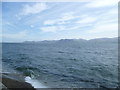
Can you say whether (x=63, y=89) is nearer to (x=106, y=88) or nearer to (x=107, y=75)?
(x=106, y=88)

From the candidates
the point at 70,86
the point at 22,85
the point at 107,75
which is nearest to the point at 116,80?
the point at 107,75

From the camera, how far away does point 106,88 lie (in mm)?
13969

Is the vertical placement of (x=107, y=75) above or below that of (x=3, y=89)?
below

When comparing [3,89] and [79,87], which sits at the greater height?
[3,89]

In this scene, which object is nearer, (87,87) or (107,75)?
(87,87)

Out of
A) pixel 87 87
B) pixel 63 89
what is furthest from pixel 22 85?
pixel 87 87

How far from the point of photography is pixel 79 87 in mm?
13906

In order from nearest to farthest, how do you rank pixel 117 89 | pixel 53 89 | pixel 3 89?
pixel 3 89 → pixel 53 89 → pixel 117 89

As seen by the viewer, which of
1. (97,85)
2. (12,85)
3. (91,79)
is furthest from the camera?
(91,79)

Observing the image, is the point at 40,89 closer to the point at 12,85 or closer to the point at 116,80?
the point at 12,85

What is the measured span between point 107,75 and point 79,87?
22.0ft

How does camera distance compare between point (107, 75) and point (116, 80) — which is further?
point (107, 75)

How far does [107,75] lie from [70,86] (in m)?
7.09

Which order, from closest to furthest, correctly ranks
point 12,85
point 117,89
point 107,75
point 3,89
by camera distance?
point 3,89 → point 12,85 → point 117,89 → point 107,75
